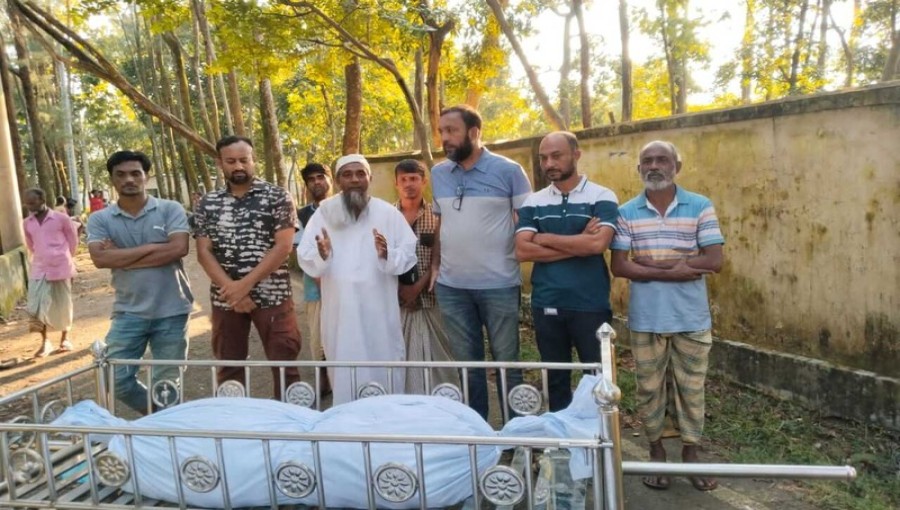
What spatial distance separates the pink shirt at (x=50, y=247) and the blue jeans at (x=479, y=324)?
4892mm

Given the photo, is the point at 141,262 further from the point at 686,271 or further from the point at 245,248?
the point at 686,271

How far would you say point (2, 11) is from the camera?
12.6 m

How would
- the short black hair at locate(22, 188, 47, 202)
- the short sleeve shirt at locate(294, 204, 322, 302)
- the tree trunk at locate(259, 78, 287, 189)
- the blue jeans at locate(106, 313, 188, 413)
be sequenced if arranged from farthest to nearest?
the tree trunk at locate(259, 78, 287, 189) < the short black hair at locate(22, 188, 47, 202) < the short sleeve shirt at locate(294, 204, 322, 302) < the blue jeans at locate(106, 313, 188, 413)

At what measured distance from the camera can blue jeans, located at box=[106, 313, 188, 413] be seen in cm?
353

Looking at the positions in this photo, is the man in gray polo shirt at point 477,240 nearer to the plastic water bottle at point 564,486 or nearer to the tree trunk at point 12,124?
the plastic water bottle at point 564,486

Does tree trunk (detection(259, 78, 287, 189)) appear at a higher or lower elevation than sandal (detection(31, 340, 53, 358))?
higher

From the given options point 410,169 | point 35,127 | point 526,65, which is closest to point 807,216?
point 410,169

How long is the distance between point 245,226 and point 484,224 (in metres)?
1.40

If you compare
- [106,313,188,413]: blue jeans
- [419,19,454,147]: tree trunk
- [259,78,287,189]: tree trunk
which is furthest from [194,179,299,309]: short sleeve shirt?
[259,78,287,189]: tree trunk

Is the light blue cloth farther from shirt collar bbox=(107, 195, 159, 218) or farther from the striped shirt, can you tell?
shirt collar bbox=(107, 195, 159, 218)

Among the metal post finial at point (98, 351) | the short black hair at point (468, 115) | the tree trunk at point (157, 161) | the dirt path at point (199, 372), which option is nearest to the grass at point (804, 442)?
the dirt path at point (199, 372)

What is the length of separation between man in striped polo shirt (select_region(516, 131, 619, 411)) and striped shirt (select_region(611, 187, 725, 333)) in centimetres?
18

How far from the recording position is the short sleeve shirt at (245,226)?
149 inches

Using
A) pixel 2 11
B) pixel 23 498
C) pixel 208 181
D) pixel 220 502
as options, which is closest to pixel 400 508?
pixel 220 502
